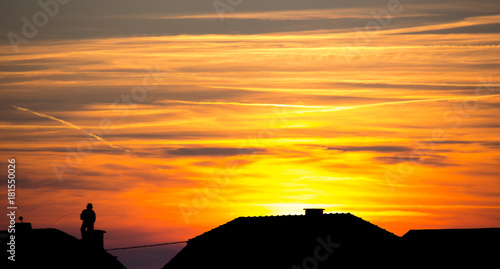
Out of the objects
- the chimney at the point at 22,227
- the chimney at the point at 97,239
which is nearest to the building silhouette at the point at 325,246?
the chimney at the point at 97,239

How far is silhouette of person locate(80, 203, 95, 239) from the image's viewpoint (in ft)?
204

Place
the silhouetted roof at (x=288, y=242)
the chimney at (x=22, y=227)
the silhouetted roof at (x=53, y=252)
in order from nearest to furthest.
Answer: the silhouetted roof at (x=288, y=242)
the silhouetted roof at (x=53, y=252)
the chimney at (x=22, y=227)

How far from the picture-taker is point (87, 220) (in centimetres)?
6341

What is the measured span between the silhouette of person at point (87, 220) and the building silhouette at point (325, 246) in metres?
7.37

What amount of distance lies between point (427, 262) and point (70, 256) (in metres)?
25.7

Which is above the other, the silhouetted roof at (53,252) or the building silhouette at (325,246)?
the silhouetted roof at (53,252)

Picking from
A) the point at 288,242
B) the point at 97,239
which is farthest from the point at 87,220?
the point at 288,242

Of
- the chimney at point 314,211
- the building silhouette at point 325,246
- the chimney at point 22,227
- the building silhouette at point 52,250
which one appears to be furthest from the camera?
the chimney at point 22,227

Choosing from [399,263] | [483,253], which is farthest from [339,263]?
[483,253]

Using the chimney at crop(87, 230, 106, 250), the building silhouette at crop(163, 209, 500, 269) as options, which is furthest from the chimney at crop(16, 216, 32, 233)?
the building silhouette at crop(163, 209, 500, 269)

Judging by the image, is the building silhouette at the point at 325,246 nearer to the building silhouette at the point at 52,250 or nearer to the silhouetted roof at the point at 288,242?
the silhouetted roof at the point at 288,242

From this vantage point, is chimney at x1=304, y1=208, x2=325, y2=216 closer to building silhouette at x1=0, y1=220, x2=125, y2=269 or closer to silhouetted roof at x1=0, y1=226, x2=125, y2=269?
building silhouette at x1=0, y1=220, x2=125, y2=269

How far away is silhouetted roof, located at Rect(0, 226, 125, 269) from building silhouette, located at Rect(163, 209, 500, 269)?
5.80 meters

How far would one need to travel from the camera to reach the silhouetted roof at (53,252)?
66.8 metres
